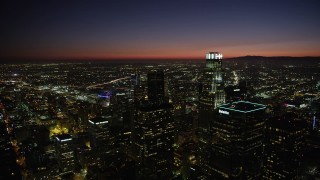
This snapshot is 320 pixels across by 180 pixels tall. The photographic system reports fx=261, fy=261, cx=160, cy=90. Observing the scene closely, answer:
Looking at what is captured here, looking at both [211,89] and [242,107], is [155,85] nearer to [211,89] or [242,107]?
[211,89]

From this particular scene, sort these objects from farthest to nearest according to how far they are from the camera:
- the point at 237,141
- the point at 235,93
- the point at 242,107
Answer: the point at 235,93 < the point at 242,107 < the point at 237,141

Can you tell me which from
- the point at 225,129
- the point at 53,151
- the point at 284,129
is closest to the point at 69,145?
the point at 53,151

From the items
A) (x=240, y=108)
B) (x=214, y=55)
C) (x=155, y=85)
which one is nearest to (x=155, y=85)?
(x=155, y=85)

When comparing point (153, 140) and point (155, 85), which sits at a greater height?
point (155, 85)

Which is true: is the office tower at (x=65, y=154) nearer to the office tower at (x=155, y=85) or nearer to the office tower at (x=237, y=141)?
the office tower at (x=155, y=85)

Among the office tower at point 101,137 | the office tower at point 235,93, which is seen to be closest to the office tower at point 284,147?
the office tower at point 235,93

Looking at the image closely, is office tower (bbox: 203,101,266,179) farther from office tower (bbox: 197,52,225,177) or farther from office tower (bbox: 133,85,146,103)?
office tower (bbox: 133,85,146,103)
